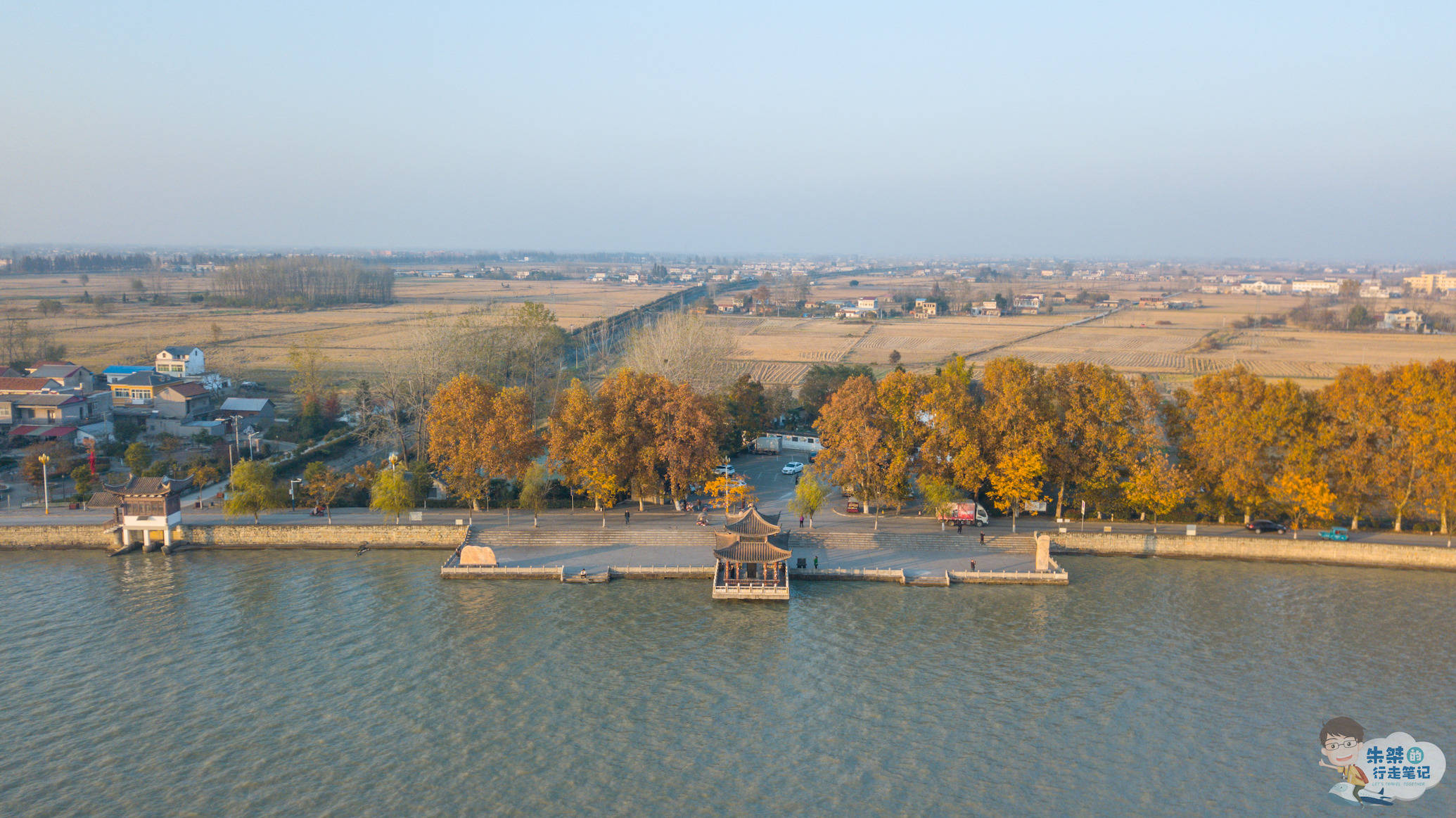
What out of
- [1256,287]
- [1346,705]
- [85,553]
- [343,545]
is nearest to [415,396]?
[343,545]

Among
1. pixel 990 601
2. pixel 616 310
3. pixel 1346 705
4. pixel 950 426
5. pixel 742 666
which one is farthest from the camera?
pixel 616 310

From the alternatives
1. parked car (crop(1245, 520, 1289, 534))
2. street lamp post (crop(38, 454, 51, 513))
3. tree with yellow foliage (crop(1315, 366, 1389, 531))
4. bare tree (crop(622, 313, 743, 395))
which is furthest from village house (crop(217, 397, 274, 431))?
tree with yellow foliage (crop(1315, 366, 1389, 531))

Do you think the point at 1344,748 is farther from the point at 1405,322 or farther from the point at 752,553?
the point at 1405,322

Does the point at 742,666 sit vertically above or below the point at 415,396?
below

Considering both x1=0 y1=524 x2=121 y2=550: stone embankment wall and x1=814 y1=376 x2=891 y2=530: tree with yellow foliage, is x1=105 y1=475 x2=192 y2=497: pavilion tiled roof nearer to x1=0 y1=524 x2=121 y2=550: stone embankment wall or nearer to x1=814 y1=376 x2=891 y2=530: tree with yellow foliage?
x1=0 y1=524 x2=121 y2=550: stone embankment wall

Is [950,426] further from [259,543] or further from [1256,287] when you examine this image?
[1256,287]

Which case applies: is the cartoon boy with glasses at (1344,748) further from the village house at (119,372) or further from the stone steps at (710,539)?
the village house at (119,372)

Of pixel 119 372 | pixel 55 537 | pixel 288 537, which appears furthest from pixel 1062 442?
pixel 119 372
